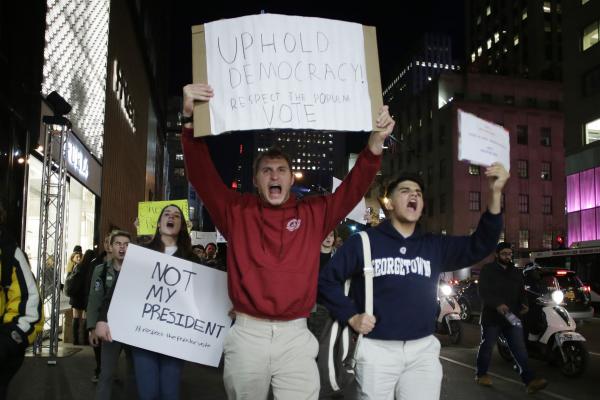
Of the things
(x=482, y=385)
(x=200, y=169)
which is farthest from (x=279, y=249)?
(x=482, y=385)

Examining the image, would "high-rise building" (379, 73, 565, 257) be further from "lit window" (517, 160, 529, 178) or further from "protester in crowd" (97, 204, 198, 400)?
"protester in crowd" (97, 204, 198, 400)

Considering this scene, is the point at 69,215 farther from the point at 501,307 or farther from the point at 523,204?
the point at 523,204

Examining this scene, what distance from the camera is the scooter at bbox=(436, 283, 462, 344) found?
1380 centimetres

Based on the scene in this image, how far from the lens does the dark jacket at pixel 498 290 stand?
8.58 m

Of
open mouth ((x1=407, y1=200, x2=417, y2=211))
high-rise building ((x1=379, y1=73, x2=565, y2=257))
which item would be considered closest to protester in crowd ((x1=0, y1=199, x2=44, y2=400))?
open mouth ((x1=407, y1=200, x2=417, y2=211))

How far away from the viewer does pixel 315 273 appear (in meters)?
3.62

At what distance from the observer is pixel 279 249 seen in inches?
141

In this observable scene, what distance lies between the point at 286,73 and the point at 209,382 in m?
5.83

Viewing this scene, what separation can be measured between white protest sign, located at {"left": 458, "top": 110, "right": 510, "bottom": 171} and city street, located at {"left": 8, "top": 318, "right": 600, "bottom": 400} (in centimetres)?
462

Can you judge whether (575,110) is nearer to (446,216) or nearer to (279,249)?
(446,216)

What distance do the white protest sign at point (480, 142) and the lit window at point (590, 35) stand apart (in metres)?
38.2

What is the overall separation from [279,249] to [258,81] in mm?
1080

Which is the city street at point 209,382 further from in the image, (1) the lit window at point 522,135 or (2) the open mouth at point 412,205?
(1) the lit window at point 522,135

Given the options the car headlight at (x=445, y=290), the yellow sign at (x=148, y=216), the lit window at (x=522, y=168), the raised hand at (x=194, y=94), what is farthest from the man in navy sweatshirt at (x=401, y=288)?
the lit window at (x=522, y=168)
